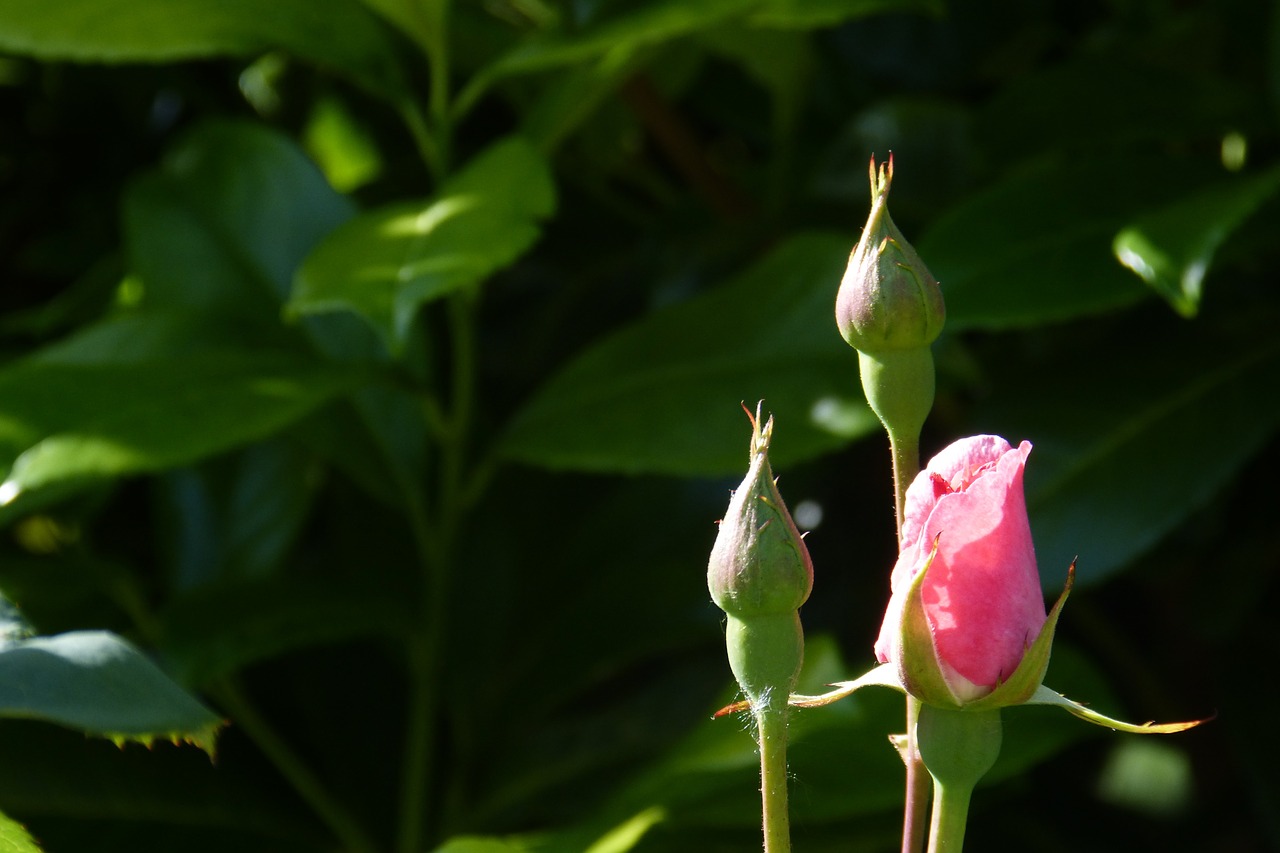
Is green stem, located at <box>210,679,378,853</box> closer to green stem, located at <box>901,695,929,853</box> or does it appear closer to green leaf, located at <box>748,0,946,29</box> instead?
green leaf, located at <box>748,0,946,29</box>

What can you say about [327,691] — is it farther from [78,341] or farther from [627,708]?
[78,341]

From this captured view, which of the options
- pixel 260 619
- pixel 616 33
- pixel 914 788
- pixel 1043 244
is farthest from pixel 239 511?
pixel 914 788

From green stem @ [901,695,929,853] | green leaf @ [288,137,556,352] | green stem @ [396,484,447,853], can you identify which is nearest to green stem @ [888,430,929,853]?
green stem @ [901,695,929,853]

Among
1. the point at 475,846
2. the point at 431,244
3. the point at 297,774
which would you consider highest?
the point at 431,244

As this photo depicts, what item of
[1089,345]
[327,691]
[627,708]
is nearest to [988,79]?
[1089,345]

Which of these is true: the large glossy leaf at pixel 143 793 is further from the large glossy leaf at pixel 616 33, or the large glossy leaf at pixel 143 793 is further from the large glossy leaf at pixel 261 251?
the large glossy leaf at pixel 616 33

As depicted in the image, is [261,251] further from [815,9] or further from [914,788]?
[914,788]
